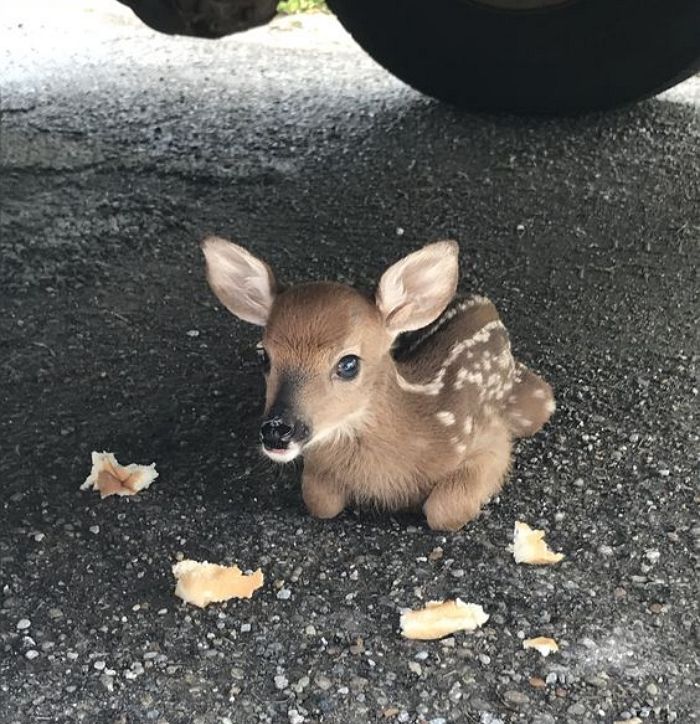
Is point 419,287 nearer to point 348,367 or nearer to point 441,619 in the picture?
point 348,367

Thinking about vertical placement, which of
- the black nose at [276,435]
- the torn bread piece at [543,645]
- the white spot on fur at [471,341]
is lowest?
the torn bread piece at [543,645]

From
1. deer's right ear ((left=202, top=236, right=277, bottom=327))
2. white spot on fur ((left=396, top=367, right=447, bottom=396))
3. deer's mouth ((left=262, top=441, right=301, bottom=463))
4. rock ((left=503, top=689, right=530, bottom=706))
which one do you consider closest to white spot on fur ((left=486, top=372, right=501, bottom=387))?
Result: white spot on fur ((left=396, top=367, right=447, bottom=396))

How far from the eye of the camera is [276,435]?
7.59 feet

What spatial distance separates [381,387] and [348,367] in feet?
0.47

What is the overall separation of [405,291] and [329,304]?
231 millimetres

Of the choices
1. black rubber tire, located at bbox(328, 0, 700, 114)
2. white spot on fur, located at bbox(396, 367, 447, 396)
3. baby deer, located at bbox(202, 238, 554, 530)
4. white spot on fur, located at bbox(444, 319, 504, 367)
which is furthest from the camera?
black rubber tire, located at bbox(328, 0, 700, 114)

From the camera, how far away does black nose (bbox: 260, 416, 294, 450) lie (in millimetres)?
2312

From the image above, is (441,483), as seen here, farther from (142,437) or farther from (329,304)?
(142,437)

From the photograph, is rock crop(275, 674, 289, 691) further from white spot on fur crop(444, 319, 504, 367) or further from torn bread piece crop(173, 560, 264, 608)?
white spot on fur crop(444, 319, 504, 367)

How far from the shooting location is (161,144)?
5.00 meters

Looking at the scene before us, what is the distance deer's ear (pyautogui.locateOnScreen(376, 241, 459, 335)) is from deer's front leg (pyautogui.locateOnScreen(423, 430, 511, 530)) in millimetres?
349

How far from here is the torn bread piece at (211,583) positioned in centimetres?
247

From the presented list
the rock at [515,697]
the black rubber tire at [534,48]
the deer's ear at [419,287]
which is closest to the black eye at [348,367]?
the deer's ear at [419,287]

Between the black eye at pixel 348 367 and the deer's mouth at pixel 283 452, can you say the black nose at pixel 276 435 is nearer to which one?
the deer's mouth at pixel 283 452
